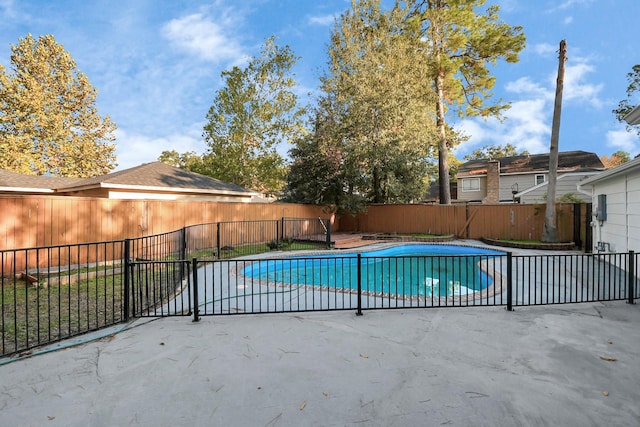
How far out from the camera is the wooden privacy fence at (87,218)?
8227 millimetres

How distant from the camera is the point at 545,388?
2771 mm

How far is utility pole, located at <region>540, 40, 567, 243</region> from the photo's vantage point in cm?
1326

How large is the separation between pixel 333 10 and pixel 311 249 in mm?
15243

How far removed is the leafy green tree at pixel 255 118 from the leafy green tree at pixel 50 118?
347 inches

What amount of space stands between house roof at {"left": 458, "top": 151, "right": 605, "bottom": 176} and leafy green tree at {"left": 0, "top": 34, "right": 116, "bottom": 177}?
1237 inches

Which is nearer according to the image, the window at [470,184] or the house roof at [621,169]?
the house roof at [621,169]

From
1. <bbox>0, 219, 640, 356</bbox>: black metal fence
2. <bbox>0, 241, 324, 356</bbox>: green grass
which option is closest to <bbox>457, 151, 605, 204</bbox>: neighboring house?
<bbox>0, 219, 640, 356</bbox>: black metal fence

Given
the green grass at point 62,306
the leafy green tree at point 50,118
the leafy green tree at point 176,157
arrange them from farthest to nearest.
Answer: the leafy green tree at point 176,157 < the leafy green tree at point 50,118 < the green grass at point 62,306

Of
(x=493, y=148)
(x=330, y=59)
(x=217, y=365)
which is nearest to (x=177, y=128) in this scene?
(x=330, y=59)

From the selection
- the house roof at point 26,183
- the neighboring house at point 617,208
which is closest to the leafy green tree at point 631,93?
the neighboring house at point 617,208

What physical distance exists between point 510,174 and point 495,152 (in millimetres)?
21140

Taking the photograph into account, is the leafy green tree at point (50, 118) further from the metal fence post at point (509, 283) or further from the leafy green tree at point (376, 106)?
the metal fence post at point (509, 283)

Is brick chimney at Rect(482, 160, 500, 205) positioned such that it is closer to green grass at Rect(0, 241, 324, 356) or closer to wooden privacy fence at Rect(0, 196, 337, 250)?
wooden privacy fence at Rect(0, 196, 337, 250)

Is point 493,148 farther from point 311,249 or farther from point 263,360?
point 263,360
